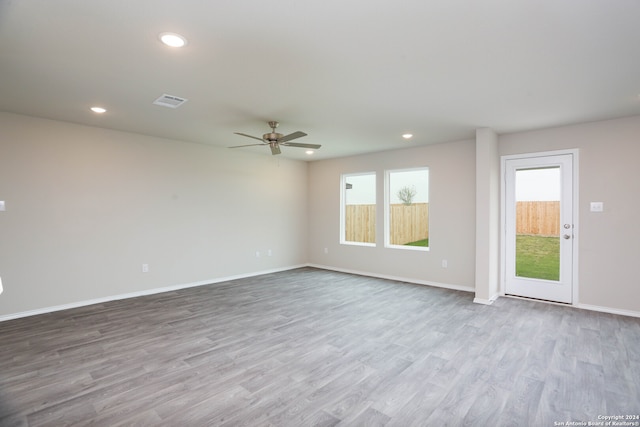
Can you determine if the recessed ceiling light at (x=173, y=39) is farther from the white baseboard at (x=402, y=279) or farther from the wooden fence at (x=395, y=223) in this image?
the white baseboard at (x=402, y=279)

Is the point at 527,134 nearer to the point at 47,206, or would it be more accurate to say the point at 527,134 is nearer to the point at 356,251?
the point at 356,251

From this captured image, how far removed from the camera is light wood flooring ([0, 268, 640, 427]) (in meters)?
2.06

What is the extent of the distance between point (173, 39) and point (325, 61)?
3.65 feet

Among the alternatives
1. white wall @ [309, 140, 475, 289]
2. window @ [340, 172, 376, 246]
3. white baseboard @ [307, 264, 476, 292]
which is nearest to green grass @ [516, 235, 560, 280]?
white wall @ [309, 140, 475, 289]

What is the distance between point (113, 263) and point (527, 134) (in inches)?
249

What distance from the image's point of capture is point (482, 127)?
176 inches

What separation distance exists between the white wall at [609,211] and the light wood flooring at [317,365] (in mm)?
391

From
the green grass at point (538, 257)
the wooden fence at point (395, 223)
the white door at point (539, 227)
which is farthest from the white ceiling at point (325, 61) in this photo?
the wooden fence at point (395, 223)

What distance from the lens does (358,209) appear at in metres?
6.89

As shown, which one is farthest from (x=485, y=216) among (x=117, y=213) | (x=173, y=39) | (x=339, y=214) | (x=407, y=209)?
(x=117, y=213)

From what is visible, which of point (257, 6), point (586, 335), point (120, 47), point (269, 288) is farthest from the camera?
point (269, 288)

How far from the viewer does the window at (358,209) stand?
6.62 m

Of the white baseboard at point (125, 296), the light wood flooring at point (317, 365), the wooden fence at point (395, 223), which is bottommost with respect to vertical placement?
the light wood flooring at point (317, 365)

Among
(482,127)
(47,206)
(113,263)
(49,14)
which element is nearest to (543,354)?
(482,127)
